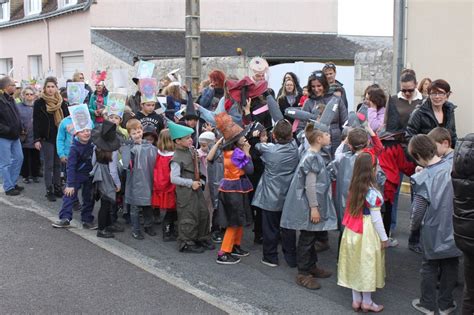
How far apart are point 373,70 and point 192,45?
3469 millimetres

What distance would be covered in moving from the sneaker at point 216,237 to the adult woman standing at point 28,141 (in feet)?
16.2

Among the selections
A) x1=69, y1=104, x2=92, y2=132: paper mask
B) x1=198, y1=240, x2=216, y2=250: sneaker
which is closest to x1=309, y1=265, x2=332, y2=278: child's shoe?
x1=198, y1=240, x2=216, y2=250: sneaker

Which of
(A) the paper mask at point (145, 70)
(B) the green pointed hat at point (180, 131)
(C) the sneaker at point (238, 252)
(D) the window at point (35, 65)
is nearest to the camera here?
(C) the sneaker at point (238, 252)

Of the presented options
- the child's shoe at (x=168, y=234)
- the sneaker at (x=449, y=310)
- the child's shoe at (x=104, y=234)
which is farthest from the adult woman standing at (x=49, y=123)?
the sneaker at (x=449, y=310)

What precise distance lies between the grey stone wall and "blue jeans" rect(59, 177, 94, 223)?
559cm

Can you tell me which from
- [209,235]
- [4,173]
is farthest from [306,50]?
[209,235]

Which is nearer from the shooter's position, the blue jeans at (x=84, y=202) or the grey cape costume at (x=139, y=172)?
the grey cape costume at (x=139, y=172)

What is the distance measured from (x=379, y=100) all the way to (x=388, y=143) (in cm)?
51

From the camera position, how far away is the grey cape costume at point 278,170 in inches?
225

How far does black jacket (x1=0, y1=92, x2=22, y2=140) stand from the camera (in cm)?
900

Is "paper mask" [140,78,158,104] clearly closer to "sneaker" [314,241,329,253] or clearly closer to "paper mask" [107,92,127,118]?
"paper mask" [107,92,127,118]

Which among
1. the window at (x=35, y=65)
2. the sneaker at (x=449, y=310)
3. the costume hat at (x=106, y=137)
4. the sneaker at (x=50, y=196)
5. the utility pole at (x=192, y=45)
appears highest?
the window at (x=35, y=65)

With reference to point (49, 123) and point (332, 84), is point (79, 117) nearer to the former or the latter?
point (49, 123)

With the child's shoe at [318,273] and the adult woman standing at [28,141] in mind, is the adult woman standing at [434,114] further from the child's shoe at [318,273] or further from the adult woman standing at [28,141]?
the adult woman standing at [28,141]
